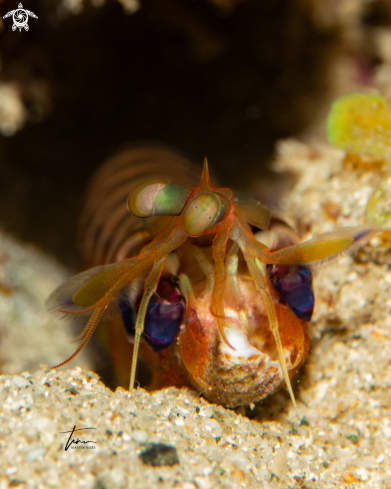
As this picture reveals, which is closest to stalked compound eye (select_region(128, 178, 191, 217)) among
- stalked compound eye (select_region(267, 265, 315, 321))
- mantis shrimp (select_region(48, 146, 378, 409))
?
mantis shrimp (select_region(48, 146, 378, 409))

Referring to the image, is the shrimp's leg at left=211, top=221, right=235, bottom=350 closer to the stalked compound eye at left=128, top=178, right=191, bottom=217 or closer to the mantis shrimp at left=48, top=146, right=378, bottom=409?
the mantis shrimp at left=48, top=146, right=378, bottom=409

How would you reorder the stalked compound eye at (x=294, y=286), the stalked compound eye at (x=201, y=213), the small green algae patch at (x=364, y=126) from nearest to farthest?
Answer: the stalked compound eye at (x=201, y=213) < the stalked compound eye at (x=294, y=286) < the small green algae patch at (x=364, y=126)

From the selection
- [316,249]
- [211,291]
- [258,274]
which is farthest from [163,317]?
[316,249]

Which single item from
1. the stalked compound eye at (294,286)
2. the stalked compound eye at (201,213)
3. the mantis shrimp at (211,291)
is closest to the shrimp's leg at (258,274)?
the mantis shrimp at (211,291)

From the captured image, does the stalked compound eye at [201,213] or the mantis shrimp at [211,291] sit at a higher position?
the stalked compound eye at [201,213]

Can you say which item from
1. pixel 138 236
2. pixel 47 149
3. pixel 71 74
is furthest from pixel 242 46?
pixel 138 236

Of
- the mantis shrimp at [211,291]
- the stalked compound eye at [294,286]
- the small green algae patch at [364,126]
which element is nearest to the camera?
the mantis shrimp at [211,291]

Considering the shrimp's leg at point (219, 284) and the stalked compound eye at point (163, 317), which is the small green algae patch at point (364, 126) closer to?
the shrimp's leg at point (219, 284)

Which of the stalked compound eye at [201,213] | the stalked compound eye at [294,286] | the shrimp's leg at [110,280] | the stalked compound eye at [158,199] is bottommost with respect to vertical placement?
the stalked compound eye at [294,286]

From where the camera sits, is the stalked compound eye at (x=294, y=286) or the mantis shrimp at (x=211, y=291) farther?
the stalked compound eye at (x=294, y=286)
